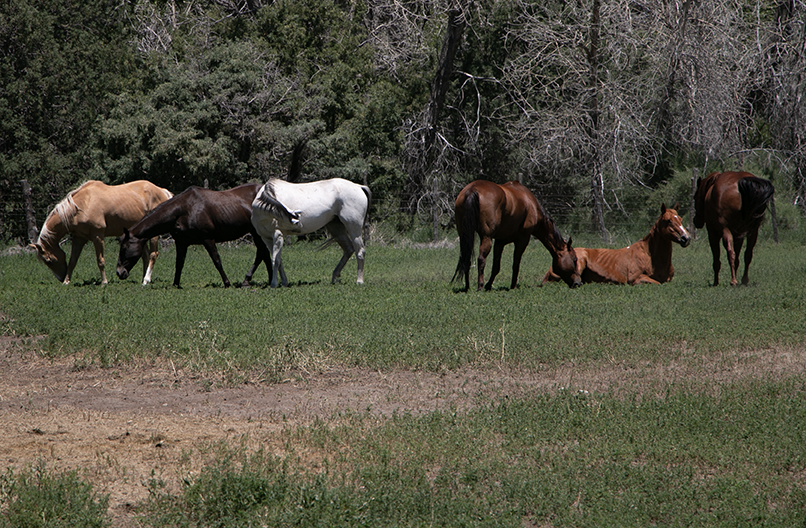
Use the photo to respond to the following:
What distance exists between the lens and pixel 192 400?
22.4ft

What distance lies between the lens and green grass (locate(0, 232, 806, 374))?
8.05 metres

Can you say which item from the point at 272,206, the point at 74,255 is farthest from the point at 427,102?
the point at 74,255

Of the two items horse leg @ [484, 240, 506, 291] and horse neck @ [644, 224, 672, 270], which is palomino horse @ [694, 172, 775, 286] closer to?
horse neck @ [644, 224, 672, 270]

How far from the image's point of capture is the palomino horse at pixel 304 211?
1316cm

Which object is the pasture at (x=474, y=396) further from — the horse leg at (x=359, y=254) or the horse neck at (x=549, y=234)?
the horse neck at (x=549, y=234)

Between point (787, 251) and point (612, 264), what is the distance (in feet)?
26.4

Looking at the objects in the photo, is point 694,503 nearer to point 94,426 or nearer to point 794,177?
point 94,426

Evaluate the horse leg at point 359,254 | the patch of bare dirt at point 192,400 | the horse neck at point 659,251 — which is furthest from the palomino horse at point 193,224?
the horse neck at point 659,251

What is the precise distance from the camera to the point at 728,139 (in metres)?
23.4

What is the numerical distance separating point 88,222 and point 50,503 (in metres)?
10.5

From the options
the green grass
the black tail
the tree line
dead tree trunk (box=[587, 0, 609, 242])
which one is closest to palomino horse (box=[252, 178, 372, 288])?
the green grass

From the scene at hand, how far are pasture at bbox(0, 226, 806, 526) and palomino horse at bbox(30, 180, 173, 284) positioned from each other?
906mm

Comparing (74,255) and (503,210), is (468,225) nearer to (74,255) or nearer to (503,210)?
(503,210)

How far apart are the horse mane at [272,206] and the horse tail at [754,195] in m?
7.10
